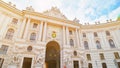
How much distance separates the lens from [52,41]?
26359 millimetres

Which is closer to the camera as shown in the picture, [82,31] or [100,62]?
[100,62]

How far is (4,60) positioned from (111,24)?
32.8 meters

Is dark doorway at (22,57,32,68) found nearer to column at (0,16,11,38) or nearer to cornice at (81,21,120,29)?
column at (0,16,11,38)

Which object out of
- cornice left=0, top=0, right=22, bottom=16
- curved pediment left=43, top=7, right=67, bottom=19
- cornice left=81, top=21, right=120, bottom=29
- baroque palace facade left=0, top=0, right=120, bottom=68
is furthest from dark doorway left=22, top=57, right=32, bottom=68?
cornice left=81, top=21, right=120, bottom=29

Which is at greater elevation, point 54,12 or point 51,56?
point 54,12

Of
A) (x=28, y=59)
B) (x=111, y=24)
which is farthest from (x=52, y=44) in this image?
(x=111, y=24)

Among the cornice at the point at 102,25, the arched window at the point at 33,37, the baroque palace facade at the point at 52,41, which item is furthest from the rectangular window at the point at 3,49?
the cornice at the point at 102,25

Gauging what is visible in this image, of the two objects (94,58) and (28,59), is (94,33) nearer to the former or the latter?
(94,58)

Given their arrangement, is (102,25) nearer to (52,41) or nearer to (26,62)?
(52,41)

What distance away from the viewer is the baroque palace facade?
20.7 meters

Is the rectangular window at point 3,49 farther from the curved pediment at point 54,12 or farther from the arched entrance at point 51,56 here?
the curved pediment at point 54,12

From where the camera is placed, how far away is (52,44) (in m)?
28.1

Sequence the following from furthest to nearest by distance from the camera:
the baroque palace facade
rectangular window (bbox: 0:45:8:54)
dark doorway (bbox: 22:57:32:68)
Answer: dark doorway (bbox: 22:57:32:68) → the baroque palace facade → rectangular window (bbox: 0:45:8:54)

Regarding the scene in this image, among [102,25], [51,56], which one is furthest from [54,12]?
[102,25]
